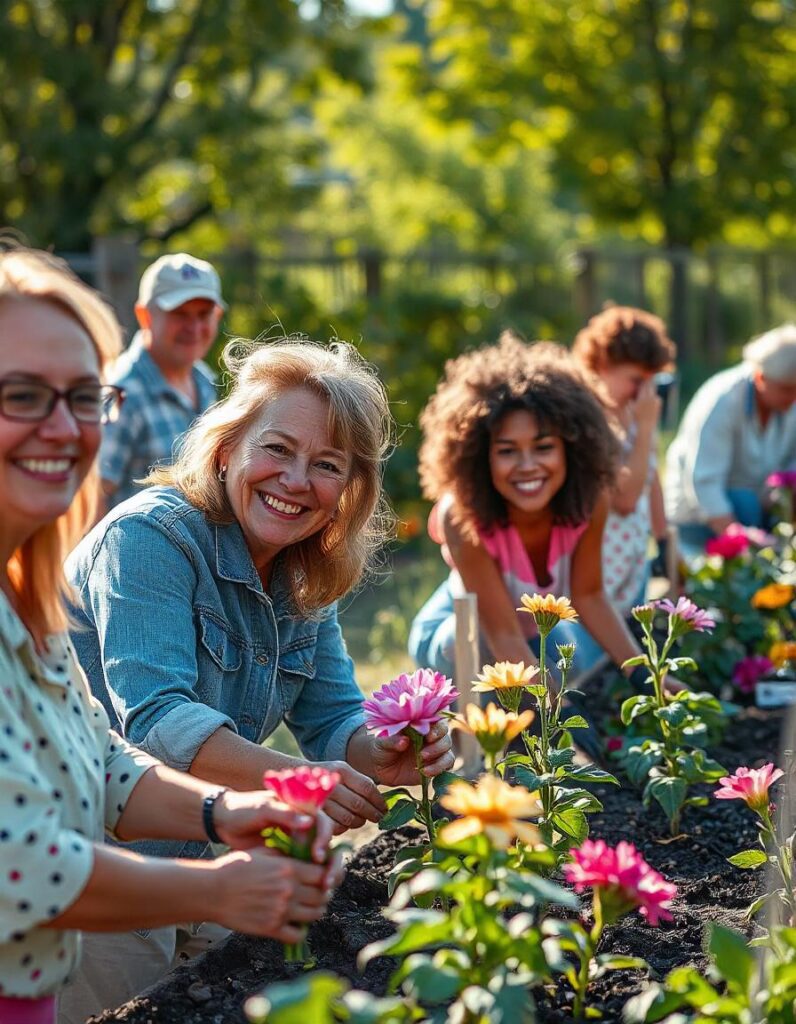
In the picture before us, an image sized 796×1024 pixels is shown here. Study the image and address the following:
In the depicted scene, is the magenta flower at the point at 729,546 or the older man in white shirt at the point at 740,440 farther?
the older man in white shirt at the point at 740,440

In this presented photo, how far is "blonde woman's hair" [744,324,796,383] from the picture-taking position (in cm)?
596

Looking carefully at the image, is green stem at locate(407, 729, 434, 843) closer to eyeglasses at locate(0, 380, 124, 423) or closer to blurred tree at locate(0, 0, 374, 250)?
eyeglasses at locate(0, 380, 124, 423)

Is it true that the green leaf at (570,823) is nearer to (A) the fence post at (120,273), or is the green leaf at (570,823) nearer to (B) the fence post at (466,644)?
(B) the fence post at (466,644)

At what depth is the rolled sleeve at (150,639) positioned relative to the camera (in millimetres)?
2434

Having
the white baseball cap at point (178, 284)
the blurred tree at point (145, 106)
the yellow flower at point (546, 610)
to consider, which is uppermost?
the blurred tree at point (145, 106)

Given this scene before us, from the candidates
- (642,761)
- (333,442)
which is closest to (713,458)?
(642,761)

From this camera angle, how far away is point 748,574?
496 centimetres

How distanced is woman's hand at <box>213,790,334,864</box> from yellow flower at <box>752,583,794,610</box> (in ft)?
10.1

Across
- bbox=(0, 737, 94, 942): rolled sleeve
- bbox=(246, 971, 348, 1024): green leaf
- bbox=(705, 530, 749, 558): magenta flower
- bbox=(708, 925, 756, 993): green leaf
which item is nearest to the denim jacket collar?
bbox=(0, 737, 94, 942): rolled sleeve

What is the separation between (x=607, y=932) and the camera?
260cm

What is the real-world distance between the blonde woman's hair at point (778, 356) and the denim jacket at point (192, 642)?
11.7 feet

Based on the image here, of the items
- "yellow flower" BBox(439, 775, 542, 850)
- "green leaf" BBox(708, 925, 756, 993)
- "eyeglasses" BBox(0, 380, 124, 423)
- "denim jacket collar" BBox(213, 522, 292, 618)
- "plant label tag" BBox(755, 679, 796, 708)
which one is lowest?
"plant label tag" BBox(755, 679, 796, 708)

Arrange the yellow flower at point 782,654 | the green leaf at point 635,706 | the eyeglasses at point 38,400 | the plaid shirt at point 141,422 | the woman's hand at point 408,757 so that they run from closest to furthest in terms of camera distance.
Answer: the eyeglasses at point 38,400 → the woman's hand at point 408,757 → the green leaf at point 635,706 → the yellow flower at point 782,654 → the plaid shirt at point 141,422

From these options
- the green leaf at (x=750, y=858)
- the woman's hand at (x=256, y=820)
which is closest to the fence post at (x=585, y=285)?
the green leaf at (x=750, y=858)
